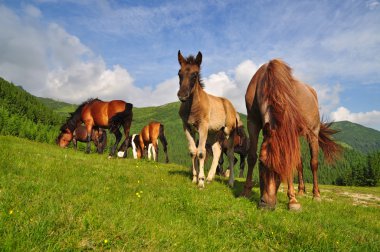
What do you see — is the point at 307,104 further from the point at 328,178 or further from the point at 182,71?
the point at 328,178

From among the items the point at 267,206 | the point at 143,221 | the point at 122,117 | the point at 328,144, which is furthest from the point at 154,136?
the point at 143,221

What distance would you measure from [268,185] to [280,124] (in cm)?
134

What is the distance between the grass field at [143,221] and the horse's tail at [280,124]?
1245 millimetres

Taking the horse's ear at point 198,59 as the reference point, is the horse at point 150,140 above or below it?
below

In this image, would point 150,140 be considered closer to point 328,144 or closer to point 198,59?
point 328,144

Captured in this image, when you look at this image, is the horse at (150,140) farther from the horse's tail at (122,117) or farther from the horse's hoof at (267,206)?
the horse's hoof at (267,206)

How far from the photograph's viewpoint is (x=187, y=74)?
28.8 ft

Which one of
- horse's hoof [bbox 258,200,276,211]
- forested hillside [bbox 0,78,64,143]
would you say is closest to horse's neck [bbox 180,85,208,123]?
horse's hoof [bbox 258,200,276,211]

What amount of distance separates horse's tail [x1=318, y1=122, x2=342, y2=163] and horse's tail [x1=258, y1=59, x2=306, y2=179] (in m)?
7.22

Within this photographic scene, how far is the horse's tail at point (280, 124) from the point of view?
18.7ft

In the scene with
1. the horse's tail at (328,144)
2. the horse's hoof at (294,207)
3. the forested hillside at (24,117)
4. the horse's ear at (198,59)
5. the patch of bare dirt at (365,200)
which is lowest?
the patch of bare dirt at (365,200)

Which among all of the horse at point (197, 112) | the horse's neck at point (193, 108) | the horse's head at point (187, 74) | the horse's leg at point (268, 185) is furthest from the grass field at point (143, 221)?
the horse's head at point (187, 74)

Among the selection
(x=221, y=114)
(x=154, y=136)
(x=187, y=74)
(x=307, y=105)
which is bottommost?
(x=221, y=114)

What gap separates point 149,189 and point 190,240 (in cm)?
291
